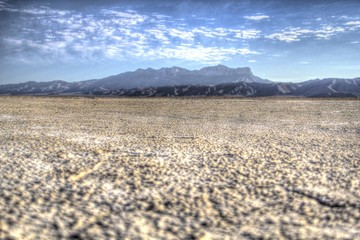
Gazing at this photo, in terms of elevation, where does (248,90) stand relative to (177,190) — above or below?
above

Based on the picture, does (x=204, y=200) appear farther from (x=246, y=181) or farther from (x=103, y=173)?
(x=103, y=173)

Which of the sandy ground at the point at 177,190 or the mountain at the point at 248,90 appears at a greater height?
the mountain at the point at 248,90

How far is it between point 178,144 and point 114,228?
5.32 metres

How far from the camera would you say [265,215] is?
4.05 meters

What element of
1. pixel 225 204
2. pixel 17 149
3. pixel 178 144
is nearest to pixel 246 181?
pixel 225 204

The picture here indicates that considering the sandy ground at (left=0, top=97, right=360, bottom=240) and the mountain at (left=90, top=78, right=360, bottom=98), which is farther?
the mountain at (left=90, top=78, right=360, bottom=98)

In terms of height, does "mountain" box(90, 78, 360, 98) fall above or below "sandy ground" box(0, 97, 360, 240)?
above

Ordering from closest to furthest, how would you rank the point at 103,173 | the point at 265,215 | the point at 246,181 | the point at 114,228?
the point at 114,228 < the point at 265,215 < the point at 246,181 < the point at 103,173

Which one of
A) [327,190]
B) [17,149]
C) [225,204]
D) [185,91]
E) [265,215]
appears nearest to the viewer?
[265,215]

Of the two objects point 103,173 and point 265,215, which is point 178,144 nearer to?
point 103,173

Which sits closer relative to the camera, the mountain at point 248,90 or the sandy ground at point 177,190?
the sandy ground at point 177,190

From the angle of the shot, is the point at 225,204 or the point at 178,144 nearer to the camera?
the point at 225,204

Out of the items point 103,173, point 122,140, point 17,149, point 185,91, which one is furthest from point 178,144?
point 185,91

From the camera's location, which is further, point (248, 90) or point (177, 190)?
point (248, 90)
